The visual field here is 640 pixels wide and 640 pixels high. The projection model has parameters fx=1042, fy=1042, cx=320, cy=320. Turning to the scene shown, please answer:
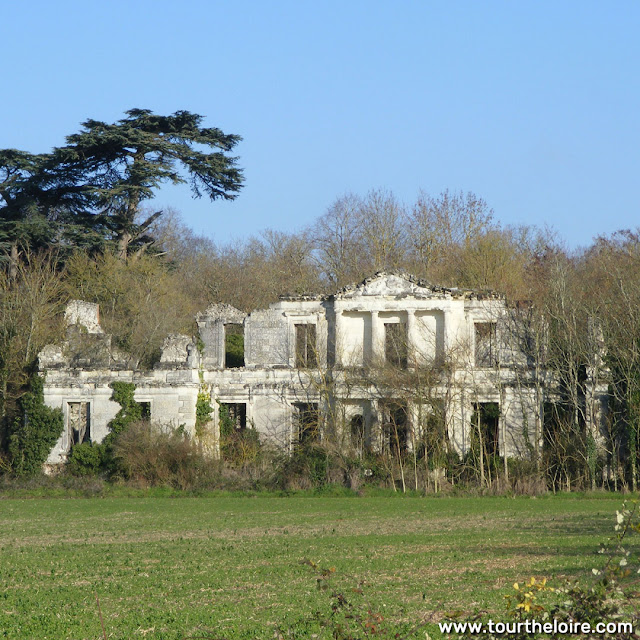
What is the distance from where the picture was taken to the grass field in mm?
12727

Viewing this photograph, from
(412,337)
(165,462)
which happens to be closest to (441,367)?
(412,337)

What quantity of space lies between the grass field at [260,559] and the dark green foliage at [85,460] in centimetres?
697

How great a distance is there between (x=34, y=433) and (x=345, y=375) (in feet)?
39.3

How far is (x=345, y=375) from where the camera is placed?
3997 centimetres

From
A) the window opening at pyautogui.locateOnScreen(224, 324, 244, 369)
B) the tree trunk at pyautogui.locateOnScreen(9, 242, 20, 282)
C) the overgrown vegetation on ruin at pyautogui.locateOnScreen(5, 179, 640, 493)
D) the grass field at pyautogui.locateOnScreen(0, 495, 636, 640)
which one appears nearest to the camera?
the grass field at pyautogui.locateOnScreen(0, 495, 636, 640)

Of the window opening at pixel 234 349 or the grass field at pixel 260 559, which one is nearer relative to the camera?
the grass field at pixel 260 559

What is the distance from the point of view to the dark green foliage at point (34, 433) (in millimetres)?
39062

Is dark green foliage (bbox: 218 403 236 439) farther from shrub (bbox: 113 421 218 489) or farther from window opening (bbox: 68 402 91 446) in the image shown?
window opening (bbox: 68 402 91 446)

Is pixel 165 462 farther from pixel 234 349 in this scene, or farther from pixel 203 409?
pixel 234 349

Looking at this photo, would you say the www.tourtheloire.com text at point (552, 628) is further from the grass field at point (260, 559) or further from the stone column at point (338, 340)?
the stone column at point (338, 340)

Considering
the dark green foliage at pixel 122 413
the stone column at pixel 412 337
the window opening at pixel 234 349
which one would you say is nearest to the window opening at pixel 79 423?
the dark green foliage at pixel 122 413

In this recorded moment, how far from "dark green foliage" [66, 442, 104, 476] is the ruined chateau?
0.62 metres

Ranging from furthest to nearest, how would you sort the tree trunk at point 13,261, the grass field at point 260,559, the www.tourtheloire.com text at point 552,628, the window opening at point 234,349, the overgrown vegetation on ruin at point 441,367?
1. the tree trunk at point 13,261
2. the window opening at point 234,349
3. the overgrown vegetation on ruin at point 441,367
4. the grass field at point 260,559
5. the www.tourtheloire.com text at point 552,628

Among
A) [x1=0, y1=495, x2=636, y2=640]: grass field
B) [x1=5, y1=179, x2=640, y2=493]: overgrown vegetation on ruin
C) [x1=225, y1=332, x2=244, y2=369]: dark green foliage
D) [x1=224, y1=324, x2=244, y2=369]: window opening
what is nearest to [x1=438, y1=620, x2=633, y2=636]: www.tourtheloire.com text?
[x1=0, y1=495, x2=636, y2=640]: grass field
